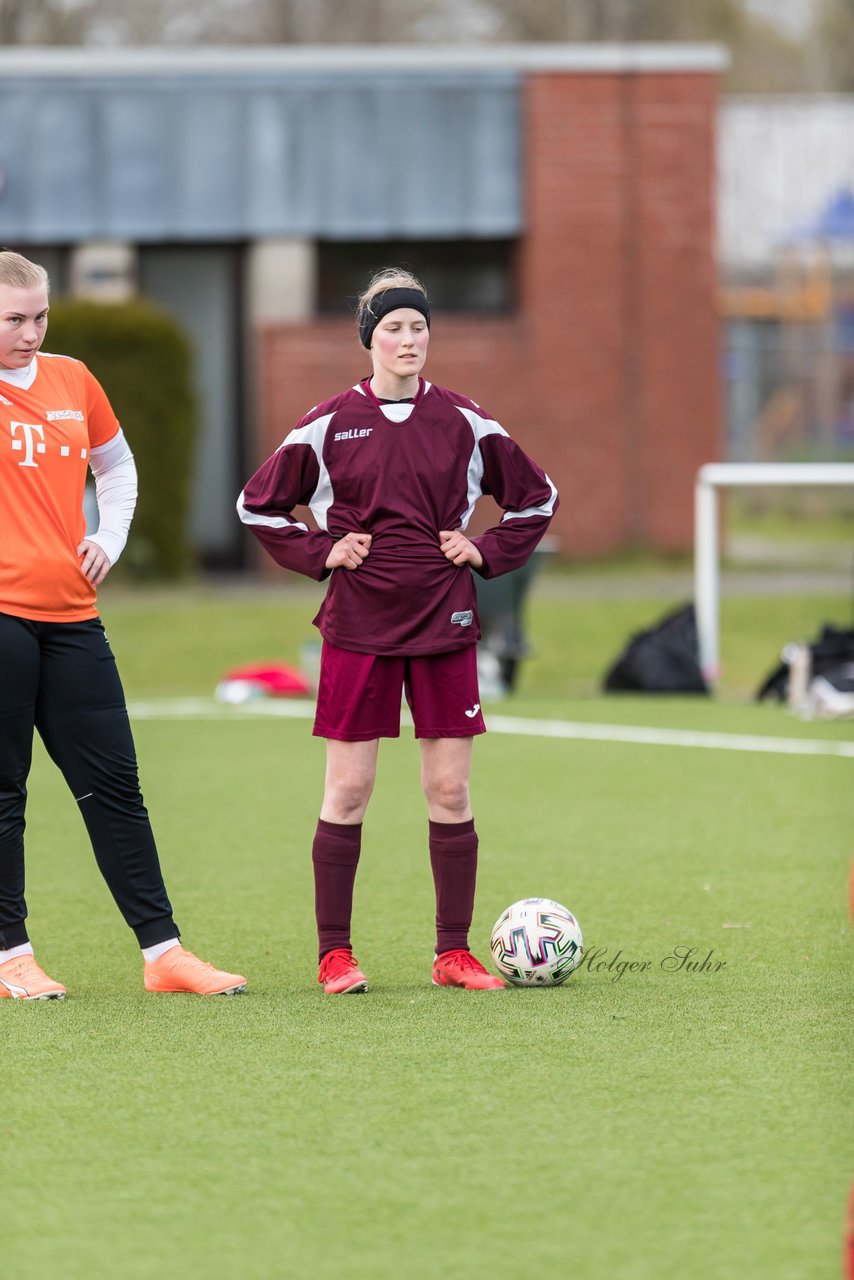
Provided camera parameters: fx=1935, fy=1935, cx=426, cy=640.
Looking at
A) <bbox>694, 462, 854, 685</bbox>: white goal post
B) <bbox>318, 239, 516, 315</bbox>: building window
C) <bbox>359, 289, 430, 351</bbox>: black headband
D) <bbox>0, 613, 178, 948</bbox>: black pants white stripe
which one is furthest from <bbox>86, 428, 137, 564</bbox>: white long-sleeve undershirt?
<bbox>318, 239, 516, 315</bbox>: building window

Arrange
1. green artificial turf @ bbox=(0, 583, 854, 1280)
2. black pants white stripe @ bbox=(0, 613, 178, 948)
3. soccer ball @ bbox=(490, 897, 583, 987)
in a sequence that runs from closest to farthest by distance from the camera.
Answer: green artificial turf @ bbox=(0, 583, 854, 1280), black pants white stripe @ bbox=(0, 613, 178, 948), soccer ball @ bbox=(490, 897, 583, 987)

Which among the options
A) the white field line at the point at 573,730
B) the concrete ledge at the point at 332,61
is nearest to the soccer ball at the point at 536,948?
the white field line at the point at 573,730

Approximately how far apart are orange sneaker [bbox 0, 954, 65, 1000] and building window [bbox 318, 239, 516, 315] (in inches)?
585

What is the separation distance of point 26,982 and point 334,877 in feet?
2.82

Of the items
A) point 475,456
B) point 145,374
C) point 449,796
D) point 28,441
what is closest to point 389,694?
point 449,796

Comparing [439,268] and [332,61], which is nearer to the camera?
[332,61]

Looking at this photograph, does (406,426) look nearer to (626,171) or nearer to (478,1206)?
(478,1206)

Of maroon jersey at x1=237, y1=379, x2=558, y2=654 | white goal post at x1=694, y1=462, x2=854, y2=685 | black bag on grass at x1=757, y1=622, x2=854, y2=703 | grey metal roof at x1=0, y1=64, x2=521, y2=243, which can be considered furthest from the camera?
grey metal roof at x1=0, y1=64, x2=521, y2=243

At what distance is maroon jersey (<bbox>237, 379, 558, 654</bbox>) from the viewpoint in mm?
5066

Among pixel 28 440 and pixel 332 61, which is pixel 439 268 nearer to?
pixel 332 61

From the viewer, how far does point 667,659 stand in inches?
503

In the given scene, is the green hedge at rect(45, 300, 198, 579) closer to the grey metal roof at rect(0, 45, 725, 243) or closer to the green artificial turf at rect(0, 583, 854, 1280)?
the grey metal roof at rect(0, 45, 725, 243)

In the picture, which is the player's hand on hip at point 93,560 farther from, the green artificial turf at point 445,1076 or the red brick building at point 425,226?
the red brick building at point 425,226

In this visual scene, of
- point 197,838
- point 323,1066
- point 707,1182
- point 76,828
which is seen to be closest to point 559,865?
point 197,838
